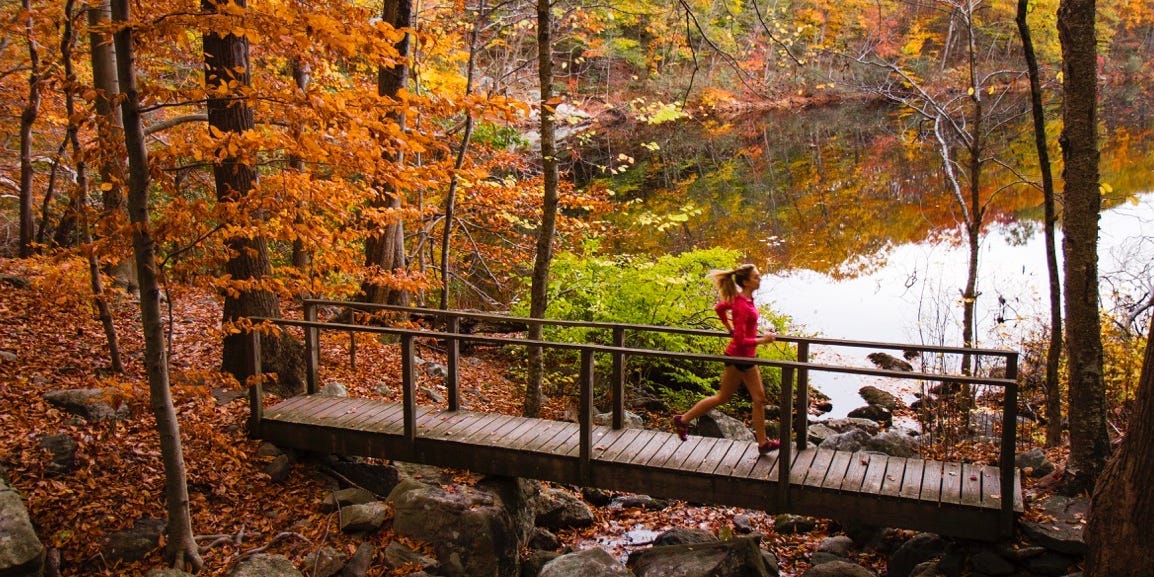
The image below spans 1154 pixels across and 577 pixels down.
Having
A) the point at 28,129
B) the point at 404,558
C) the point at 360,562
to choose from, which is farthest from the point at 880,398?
the point at 28,129

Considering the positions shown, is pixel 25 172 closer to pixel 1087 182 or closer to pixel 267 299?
pixel 267 299

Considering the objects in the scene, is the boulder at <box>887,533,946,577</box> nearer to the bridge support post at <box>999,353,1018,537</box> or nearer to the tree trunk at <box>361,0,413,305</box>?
the bridge support post at <box>999,353,1018,537</box>

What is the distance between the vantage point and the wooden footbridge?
5.63m

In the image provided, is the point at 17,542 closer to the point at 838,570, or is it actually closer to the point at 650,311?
the point at 838,570

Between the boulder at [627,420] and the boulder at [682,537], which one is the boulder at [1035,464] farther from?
the boulder at [627,420]

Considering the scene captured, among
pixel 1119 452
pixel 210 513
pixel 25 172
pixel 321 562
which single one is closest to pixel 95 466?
pixel 210 513

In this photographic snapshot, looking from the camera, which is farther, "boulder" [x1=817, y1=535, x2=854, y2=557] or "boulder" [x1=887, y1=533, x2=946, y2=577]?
"boulder" [x1=817, y1=535, x2=854, y2=557]

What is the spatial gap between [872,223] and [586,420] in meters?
18.8

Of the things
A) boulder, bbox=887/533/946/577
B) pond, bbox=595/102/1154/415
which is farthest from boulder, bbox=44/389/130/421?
pond, bbox=595/102/1154/415

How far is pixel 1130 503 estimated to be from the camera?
4.59 m

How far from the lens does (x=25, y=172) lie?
930cm

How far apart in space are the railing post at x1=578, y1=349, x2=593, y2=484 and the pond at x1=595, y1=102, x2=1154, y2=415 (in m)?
6.20

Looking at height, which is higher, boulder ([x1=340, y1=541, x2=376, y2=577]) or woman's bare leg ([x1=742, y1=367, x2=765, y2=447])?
woman's bare leg ([x1=742, y1=367, x2=765, y2=447])

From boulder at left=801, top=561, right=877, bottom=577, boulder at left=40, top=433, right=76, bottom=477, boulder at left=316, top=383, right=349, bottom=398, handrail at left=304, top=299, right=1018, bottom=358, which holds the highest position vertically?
handrail at left=304, top=299, right=1018, bottom=358
